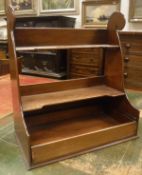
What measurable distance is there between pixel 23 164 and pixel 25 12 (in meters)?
3.54

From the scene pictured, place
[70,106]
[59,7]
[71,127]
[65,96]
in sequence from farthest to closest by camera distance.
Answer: [59,7], [70,106], [71,127], [65,96]

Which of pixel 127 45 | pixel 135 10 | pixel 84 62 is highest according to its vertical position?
pixel 135 10

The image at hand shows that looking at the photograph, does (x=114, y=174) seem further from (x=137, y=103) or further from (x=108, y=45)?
(x=137, y=103)

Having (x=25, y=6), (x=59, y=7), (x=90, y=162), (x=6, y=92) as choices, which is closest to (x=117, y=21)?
(x=90, y=162)

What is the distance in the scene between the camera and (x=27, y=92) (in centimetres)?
196

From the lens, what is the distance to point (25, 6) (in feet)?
14.4

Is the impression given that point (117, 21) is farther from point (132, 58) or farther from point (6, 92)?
point (6, 92)

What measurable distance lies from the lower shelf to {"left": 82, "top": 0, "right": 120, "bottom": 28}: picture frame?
198cm

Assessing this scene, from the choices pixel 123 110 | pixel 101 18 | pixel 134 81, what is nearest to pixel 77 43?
pixel 123 110

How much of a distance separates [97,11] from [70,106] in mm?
2093

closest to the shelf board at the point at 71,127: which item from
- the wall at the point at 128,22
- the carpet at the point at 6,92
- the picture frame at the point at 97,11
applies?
the carpet at the point at 6,92

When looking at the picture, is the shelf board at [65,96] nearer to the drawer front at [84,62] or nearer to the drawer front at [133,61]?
the drawer front at [133,61]

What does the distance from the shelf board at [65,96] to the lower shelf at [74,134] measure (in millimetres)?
287

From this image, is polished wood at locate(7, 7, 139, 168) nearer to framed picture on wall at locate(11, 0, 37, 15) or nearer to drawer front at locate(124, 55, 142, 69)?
drawer front at locate(124, 55, 142, 69)
